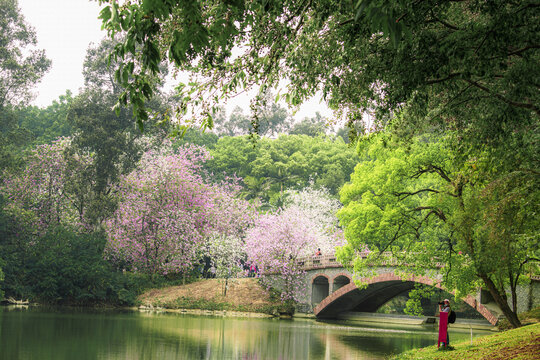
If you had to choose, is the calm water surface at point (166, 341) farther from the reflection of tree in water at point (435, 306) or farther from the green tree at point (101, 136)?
the reflection of tree in water at point (435, 306)

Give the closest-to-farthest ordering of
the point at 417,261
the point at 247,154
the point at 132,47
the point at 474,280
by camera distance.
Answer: the point at 132,47 → the point at 474,280 → the point at 417,261 → the point at 247,154

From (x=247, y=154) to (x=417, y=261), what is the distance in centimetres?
3744

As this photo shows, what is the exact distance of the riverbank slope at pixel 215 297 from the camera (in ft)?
108

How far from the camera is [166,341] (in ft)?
55.3

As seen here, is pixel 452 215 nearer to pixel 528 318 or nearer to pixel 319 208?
pixel 528 318

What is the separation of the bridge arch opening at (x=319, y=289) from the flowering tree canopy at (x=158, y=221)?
7.29 metres

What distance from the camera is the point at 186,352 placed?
48.2 feet

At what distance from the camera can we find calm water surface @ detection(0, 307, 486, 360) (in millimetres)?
14070

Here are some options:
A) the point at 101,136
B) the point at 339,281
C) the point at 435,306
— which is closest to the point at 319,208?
the point at 339,281

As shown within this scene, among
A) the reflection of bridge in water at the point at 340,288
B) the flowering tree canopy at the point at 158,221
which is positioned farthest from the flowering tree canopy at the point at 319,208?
the flowering tree canopy at the point at 158,221

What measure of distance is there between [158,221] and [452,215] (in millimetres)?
22731

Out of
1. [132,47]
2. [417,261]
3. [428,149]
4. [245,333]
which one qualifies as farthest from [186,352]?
[132,47]

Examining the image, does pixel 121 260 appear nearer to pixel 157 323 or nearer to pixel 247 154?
pixel 157 323

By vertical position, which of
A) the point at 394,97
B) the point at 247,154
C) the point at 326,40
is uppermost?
the point at 247,154
